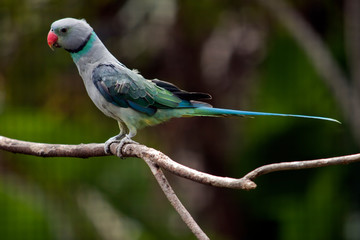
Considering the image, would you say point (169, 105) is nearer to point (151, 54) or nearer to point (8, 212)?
point (8, 212)

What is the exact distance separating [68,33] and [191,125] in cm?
426

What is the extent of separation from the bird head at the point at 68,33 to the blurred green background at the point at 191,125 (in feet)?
5.99

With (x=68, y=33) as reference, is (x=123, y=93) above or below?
below

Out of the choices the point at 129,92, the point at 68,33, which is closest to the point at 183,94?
the point at 129,92

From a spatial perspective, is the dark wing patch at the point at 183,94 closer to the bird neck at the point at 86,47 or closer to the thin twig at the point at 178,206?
the bird neck at the point at 86,47

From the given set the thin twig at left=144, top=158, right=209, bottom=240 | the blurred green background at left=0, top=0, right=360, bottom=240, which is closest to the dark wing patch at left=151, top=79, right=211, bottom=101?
the thin twig at left=144, top=158, right=209, bottom=240

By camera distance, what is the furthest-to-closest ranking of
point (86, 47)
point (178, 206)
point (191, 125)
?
point (191, 125) < point (86, 47) < point (178, 206)

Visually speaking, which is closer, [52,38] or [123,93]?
[52,38]

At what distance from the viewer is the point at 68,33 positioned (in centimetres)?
313

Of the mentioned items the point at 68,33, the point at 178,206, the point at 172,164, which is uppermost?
the point at 68,33

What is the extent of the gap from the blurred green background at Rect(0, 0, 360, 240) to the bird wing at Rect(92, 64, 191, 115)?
1.68 metres

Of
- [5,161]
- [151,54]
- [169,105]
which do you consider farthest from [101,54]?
[151,54]

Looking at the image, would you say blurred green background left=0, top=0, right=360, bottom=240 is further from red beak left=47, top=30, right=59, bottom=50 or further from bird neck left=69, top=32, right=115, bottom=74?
red beak left=47, top=30, right=59, bottom=50

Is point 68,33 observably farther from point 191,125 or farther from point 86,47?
point 191,125
